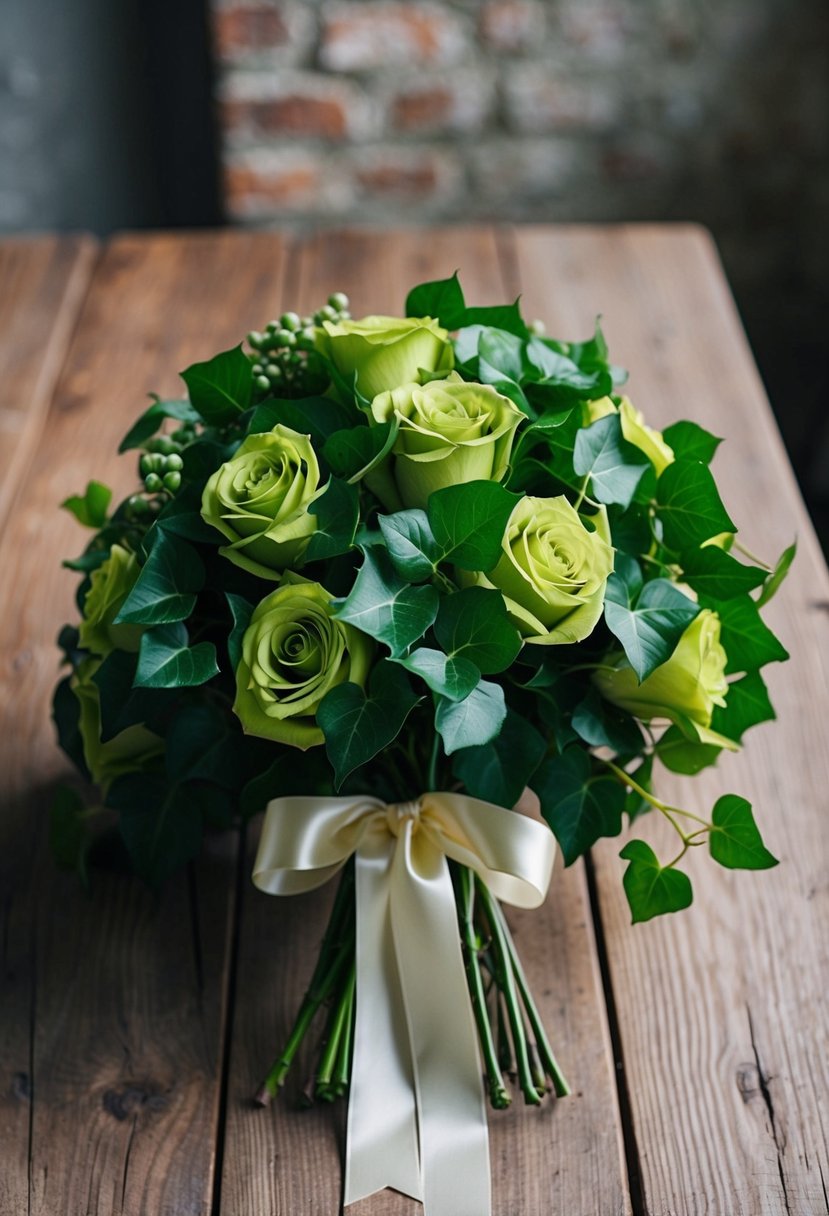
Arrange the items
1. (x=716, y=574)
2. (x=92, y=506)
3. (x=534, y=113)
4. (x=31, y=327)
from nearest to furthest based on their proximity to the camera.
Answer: (x=716, y=574) → (x=92, y=506) → (x=31, y=327) → (x=534, y=113)

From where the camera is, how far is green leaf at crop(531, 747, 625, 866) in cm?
71

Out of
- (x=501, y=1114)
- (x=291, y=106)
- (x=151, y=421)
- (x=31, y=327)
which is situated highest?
(x=291, y=106)

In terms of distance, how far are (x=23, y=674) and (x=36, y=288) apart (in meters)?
0.66

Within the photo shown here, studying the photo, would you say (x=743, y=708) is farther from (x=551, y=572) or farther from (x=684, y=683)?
(x=551, y=572)

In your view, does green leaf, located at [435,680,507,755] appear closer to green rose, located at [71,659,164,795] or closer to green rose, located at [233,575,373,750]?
green rose, located at [233,575,373,750]

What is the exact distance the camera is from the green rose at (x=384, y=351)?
70cm

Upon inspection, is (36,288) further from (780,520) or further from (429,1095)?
(429,1095)

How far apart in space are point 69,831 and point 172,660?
212 millimetres

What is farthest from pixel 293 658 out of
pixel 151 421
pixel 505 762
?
pixel 151 421

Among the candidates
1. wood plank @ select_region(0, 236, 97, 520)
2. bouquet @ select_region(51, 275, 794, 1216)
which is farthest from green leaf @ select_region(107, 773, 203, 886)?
wood plank @ select_region(0, 236, 97, 520)

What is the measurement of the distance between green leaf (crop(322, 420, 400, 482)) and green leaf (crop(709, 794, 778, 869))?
0.28m

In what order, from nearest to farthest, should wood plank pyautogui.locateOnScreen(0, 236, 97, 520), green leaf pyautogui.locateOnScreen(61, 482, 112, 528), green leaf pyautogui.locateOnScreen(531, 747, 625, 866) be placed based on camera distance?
1. green leaf pyautogui.locateOnScreen(531, 747, 625, 866)
2. green leaf pyautogui.locateOnScreen(61, 482, 112, 528)
3. wood plank pyautogui.locateOnScreen(0, 236, 97, 520)

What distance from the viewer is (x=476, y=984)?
2.32ft

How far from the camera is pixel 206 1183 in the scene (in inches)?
26.0
